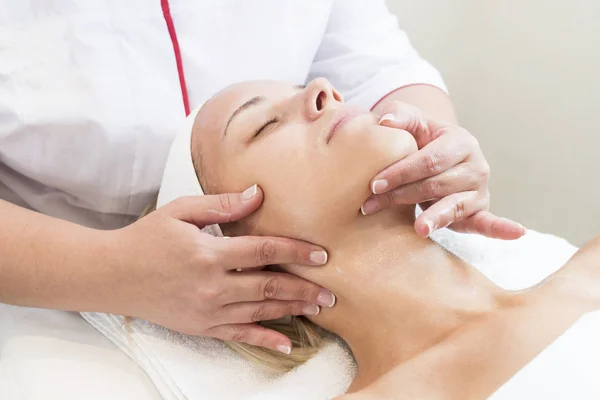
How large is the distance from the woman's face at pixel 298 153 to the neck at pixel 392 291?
0.06 m

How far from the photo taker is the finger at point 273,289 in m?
1.01

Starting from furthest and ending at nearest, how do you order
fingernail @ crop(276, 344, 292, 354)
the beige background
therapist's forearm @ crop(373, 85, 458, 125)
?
the beige background
therapist's forearm @ crop(373, 85, 458, 125)
fingernail @ crop(276, 344, 292, 354)

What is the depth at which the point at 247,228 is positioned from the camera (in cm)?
109

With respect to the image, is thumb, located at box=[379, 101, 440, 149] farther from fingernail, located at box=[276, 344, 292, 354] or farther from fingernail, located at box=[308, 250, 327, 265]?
fingernail, located at box=[276, 344, 292, 354]

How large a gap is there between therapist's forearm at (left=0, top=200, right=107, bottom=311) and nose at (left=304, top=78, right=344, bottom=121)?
396 millimetres

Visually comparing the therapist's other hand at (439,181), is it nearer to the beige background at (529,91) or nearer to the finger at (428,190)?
the finger at (428,190)

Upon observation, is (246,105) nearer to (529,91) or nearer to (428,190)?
(428,190)

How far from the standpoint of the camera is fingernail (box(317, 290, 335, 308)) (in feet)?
3.44

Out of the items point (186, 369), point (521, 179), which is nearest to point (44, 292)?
point (186, 369)

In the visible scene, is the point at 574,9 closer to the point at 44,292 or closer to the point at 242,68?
the point at 242,68

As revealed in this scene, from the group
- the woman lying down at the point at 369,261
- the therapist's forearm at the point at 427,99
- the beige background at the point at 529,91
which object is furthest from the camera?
the beige background at the point at 529,91

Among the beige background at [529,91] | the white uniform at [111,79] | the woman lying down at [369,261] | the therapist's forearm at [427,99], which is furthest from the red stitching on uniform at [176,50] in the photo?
the beige background at [529,91]

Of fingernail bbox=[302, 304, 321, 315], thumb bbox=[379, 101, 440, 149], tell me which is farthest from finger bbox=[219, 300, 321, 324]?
thumb bbox=[379, 101, 440, 149]

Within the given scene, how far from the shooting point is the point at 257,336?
1.06 metres
